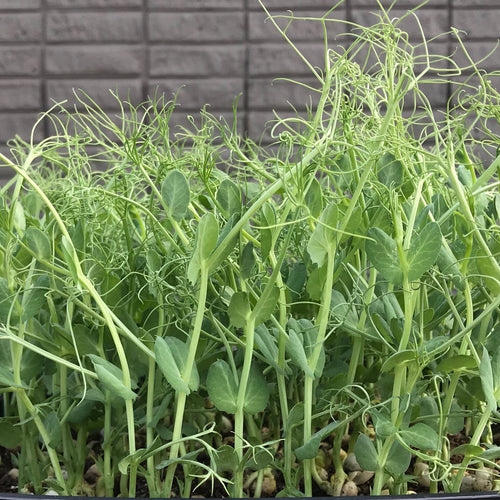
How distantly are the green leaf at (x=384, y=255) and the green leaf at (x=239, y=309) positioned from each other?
0.18 feet

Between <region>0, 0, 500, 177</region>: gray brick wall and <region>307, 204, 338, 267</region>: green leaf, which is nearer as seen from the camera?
<region>307, 204, 338, 267</region>: green leaf

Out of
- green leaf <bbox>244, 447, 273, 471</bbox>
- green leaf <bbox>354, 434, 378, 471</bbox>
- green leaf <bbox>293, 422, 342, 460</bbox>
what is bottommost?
green leaf <bbox>244, 447, 273, 471</bbox>

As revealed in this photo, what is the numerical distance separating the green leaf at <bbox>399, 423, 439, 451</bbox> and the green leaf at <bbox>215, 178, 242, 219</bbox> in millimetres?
118

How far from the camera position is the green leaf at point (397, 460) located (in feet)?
0.96

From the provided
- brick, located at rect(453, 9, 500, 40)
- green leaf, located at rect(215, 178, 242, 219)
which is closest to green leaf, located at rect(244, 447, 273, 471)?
green leaf, located at rect(215, 178, 242, 219)

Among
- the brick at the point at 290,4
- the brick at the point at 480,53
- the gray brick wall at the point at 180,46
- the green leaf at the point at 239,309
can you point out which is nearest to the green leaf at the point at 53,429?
the green leaf at the point at 239,309

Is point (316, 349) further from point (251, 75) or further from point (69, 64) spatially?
point (69, 64)

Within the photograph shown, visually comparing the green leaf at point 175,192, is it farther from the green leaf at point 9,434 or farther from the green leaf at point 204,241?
the green leaf at point 9,434

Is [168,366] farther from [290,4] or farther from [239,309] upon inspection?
[290,4]

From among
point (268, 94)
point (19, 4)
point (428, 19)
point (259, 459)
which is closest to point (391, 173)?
point (259, 459)

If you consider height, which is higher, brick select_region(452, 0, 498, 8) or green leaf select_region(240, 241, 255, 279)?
brick select_region(452, 0, 498, 8)

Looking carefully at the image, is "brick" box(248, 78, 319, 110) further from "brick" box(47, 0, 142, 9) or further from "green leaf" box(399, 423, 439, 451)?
"green leaf" box(399, 423, 439, 451)

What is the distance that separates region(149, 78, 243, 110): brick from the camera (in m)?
1.85

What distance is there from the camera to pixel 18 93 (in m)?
1.87
